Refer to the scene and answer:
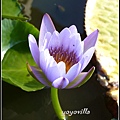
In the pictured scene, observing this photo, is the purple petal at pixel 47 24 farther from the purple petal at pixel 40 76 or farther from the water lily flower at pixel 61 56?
the purple petal at pixel 40 76

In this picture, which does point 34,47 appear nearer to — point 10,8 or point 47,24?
point 47,24

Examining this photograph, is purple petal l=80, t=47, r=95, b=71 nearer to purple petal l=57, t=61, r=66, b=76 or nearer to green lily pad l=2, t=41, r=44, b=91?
Answer: purple petal l=57, t=61, r=66, b=76

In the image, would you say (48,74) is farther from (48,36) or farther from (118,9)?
(118,9)

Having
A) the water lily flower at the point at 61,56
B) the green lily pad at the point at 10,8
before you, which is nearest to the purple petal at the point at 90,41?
the water lily flower at the point at 61,56

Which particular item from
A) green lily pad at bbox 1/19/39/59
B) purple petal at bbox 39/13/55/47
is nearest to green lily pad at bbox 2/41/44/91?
green lily pad at bbox 1/19/39/59

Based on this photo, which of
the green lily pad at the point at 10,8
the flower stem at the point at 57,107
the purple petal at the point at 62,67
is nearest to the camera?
the purple petal at the point at 62,67

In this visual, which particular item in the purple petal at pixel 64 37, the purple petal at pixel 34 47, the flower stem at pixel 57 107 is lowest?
the flower stem at pixel 57 107

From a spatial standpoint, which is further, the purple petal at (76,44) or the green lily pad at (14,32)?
the green lily pad at (14,32)

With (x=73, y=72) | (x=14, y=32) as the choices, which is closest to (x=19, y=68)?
(x=14, y=32)
